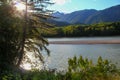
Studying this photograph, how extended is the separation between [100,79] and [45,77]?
8.25ft

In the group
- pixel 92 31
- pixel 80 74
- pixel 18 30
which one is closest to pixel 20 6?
pixel 18 30

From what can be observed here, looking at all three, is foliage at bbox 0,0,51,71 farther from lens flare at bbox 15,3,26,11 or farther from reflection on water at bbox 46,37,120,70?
reflection on water at bbox 46,37,120,70

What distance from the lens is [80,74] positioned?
49.9 feet

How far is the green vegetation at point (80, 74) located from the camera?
13163 millimetres

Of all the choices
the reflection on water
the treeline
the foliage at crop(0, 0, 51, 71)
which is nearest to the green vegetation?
the foliage at crop(0, 0, 51, 71)

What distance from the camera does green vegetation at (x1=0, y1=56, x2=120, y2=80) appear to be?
1316cm

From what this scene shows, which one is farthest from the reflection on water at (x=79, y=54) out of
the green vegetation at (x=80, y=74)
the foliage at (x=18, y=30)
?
the green vegetation at (x=80, y=74)

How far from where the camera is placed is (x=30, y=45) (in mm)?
28969

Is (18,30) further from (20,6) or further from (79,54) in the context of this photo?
(79,54)

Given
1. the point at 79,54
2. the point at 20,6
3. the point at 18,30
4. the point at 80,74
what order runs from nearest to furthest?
the point at 80,74, the point at 18,30, the point at 20,6, the point at 79,54

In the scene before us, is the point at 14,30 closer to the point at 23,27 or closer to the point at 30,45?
the point at 23,27

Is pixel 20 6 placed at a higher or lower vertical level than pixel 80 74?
higher

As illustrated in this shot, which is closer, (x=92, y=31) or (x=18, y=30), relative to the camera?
(x=18, y=30)

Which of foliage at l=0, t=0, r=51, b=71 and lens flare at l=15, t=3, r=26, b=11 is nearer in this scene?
foliage at l=0, t=0, r=51, b=71
